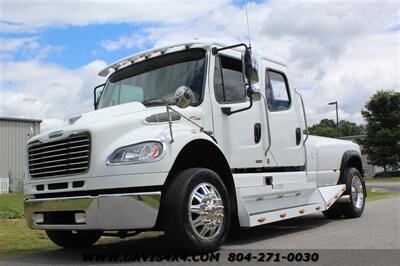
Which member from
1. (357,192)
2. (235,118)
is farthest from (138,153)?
(357,192)

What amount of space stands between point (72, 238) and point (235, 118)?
2779 millimetres

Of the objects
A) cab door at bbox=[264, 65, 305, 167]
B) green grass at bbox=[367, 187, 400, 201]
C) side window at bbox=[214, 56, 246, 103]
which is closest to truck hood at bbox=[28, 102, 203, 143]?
side window at bbox=[214, 56, 246, 103]

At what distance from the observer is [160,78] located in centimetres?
702

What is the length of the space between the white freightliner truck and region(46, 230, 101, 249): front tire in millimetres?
14

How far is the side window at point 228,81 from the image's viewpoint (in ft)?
22.8

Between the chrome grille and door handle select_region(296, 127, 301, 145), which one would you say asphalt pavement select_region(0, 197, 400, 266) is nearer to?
the chrome grille

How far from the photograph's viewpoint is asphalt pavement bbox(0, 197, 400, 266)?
5836 mm

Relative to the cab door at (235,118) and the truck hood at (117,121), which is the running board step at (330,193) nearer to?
the cab door at (235,118)

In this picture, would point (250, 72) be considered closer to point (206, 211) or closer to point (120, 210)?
point (206, 211)

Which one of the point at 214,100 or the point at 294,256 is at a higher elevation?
the point at 214,100

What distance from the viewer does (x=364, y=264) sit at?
5.35 m

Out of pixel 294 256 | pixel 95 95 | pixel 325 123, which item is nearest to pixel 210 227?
pixel 294 256

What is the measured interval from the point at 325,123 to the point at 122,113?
116 metres

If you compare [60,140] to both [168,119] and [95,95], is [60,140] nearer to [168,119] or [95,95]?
[168,119]
